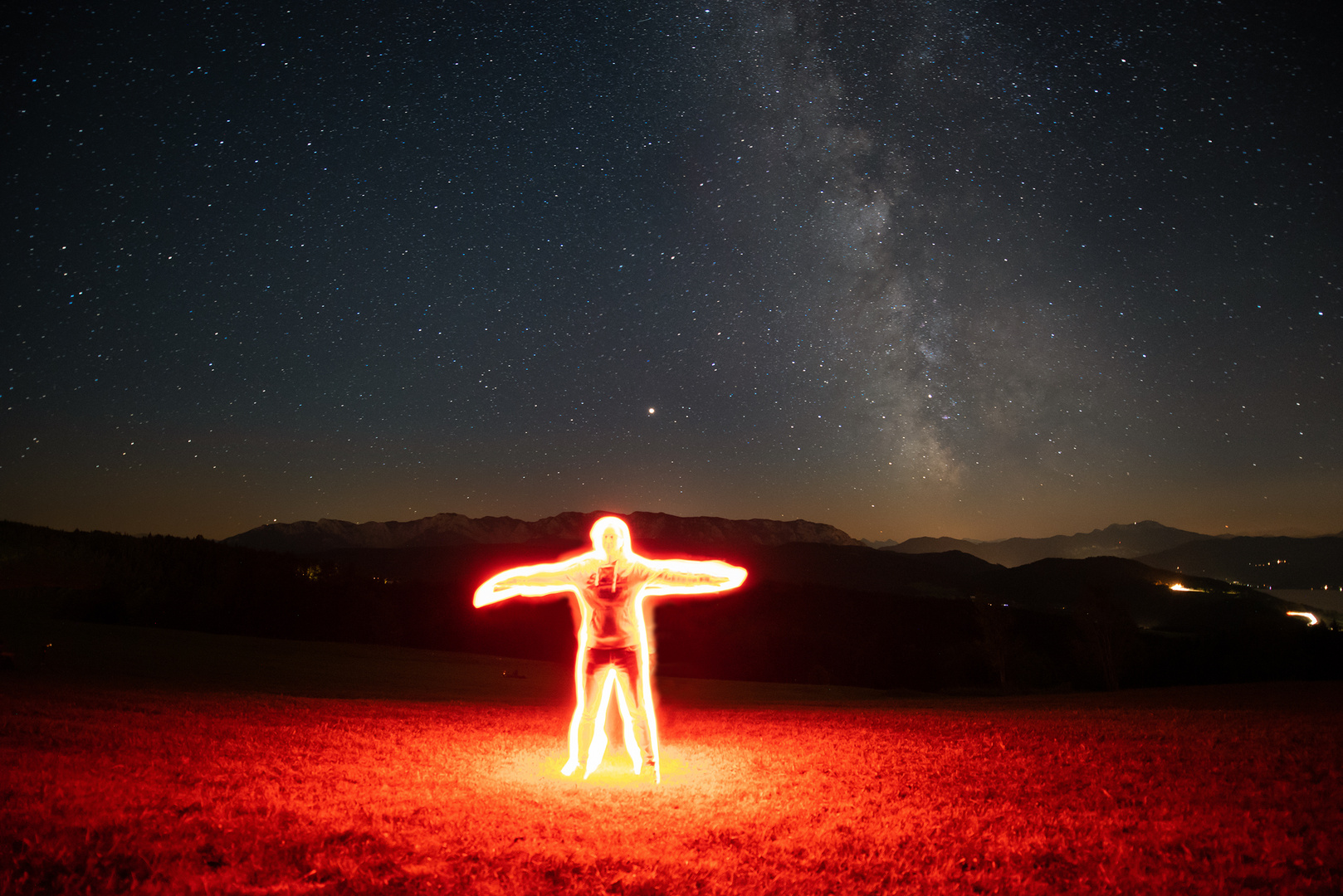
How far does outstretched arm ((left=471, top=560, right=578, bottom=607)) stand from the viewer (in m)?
11.4

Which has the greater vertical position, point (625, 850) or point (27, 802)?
point (27, 802)

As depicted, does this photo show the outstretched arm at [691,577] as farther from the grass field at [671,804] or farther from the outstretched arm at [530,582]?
the grass field at [671,804]

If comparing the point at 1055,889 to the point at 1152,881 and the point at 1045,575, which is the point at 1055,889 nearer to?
the point at 1152,881

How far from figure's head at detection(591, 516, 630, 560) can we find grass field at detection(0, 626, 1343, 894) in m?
3.25

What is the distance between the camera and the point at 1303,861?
6.81m

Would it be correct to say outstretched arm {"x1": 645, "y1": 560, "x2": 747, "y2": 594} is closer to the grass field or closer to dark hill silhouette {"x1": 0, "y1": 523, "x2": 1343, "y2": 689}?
the grass field

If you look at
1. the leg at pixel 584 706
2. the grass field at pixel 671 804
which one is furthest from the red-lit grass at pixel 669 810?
the leg at pixel 584 706

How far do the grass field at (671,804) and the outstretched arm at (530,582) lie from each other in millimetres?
2629

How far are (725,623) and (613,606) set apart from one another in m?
72.9

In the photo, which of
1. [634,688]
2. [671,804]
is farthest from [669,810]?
[634,688]

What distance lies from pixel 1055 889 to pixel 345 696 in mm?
22934

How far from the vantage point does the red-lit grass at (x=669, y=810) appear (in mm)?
6297

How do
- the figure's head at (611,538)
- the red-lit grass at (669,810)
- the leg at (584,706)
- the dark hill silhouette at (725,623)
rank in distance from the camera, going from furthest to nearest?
the dark hill silhouette at (725,623) < the figure's head at (611,538) < the leg at (584,706) < the red-lit grass at (669,810)

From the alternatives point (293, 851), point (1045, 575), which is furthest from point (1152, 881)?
point (1045, 575)
